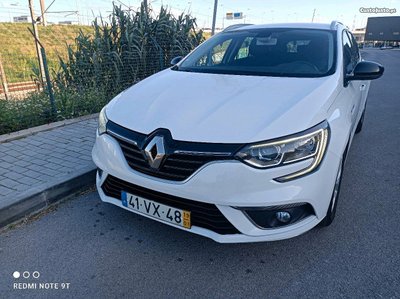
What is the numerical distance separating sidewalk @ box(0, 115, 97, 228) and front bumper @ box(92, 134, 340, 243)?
1289 mm

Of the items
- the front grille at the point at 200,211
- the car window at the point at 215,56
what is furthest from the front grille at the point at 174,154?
the car window at the point at 215,56

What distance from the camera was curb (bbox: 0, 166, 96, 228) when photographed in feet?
8.56

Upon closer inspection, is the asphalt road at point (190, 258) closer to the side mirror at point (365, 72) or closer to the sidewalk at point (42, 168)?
the sidewalk at point (42, 168)

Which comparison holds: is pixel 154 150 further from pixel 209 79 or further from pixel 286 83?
pixel 286 83

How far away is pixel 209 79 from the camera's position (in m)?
2.74

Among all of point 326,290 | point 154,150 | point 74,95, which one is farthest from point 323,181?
point 74,95

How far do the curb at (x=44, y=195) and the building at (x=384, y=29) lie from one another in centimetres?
7101

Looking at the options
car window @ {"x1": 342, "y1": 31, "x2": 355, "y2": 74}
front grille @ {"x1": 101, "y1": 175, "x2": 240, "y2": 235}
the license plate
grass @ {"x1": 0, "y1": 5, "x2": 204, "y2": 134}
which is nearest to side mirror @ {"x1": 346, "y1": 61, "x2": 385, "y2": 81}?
car window @ {"x1": 342, "y1": 31, "x2": 355, "y2": 74}

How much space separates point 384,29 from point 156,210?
7223 cm

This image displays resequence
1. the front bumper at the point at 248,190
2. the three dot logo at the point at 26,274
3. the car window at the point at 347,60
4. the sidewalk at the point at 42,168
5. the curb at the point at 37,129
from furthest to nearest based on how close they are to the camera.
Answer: the curb at the point at 37,129, the car window at the point at 347,60, the sidewalk at the point at 42,168, the three dot logo at the point at 26,274, the front bumper at the point at 248,190

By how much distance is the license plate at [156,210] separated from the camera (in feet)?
6.66

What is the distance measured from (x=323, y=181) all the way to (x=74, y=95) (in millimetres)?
4916

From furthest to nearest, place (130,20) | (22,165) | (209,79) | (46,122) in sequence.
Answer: (130,20)
(46,122)
(22,165)
(209,79)

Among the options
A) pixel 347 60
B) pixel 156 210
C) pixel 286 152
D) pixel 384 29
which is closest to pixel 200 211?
pixel 156 210
